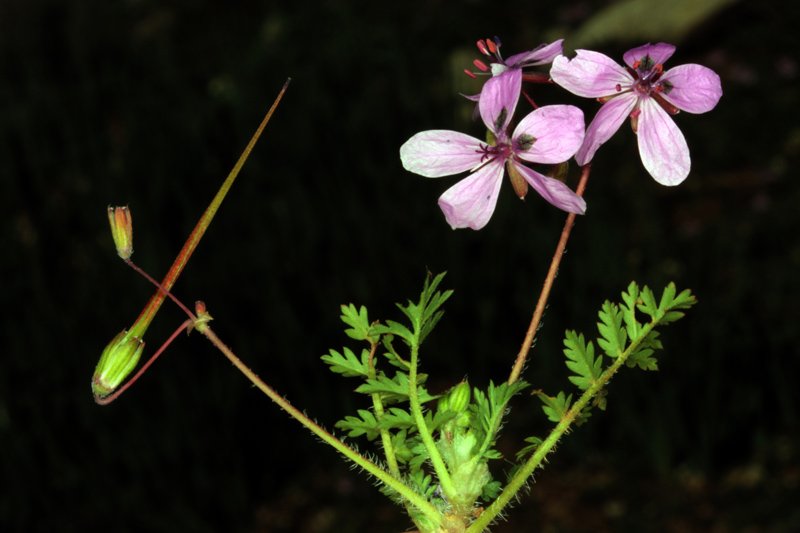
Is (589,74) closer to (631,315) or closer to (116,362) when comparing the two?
(631,315)

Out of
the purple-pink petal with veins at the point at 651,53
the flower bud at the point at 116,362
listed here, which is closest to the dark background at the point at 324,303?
the purple-pink petal with veins at the point at 651,53

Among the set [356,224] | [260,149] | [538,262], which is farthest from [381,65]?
[538,262]

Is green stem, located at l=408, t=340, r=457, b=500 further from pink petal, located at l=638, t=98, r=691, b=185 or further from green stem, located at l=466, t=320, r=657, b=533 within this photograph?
pink petal, located at l=638, t=98, r=691, b=185

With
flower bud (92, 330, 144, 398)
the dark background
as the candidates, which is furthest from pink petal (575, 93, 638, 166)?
the dark background

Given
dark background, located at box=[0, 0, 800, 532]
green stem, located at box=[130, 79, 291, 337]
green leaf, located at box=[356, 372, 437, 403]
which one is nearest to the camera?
green stem, located at box=[130, 79, 291, 337]

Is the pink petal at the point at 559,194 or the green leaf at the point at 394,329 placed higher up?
the pink petal at the point at 559,194

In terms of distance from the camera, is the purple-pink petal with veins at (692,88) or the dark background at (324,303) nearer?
the purple-pink petal with veins at (692,88)

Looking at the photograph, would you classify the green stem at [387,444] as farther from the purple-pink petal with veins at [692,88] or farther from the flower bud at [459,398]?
the purple-pink petal with veins at [692,88]

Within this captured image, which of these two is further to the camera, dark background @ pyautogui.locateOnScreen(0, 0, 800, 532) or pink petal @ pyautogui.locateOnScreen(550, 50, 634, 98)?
dark background @ pyautogui.locateOnScreen(0, 0, 800, 532)
